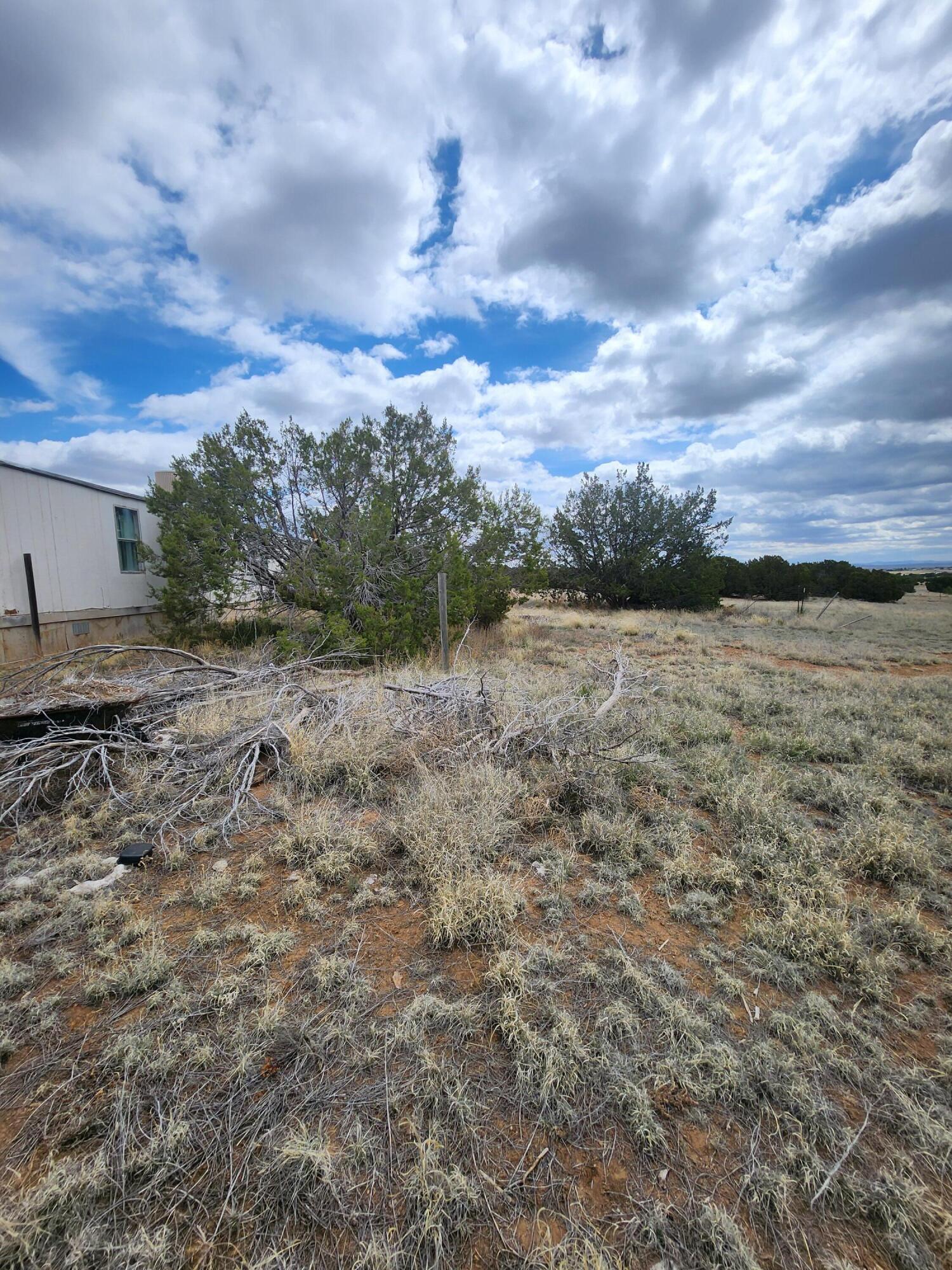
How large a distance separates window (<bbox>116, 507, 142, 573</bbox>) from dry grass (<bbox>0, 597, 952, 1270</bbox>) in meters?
8.69

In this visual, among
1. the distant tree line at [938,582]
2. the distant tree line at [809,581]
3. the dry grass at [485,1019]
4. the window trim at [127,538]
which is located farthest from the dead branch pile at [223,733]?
the distant tree line at [938,582]

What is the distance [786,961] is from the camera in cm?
213

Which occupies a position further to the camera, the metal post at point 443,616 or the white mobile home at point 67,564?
the white mobile home at point 67,564

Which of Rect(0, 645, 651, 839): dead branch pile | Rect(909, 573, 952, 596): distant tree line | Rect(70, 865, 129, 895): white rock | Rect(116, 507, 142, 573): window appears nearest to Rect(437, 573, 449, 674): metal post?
Rect(0, 645, 651, 839): dead branch pile

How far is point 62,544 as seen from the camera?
9.09m

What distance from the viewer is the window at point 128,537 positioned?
10.4 meters

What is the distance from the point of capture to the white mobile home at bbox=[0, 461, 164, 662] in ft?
27.1

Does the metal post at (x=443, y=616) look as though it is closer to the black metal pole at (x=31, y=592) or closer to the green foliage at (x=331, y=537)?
the green foliage at (x=331, y=537)

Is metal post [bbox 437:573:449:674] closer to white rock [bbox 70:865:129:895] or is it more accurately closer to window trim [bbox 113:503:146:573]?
white rock [bbox 70:865:129:895]

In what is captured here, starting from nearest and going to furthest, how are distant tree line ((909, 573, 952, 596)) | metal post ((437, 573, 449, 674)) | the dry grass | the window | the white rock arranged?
the dry grass, the white rock, metal post ((437, 573, 449, 674)), the window, distant tree line ((909, 573, 952, 596))

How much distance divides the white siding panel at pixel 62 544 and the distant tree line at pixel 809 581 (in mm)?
25546

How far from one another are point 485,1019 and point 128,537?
12.0 metres

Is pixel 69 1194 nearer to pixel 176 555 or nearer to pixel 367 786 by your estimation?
pixel 367 786

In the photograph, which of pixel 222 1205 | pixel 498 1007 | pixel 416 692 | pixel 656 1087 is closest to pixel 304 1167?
pixel 222 1205
